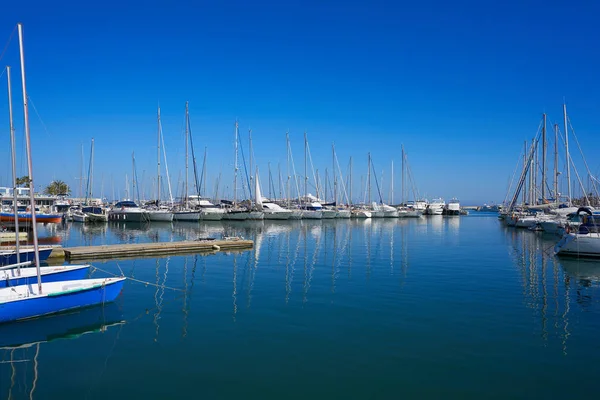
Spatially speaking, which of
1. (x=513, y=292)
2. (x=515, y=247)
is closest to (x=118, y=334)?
(x=513, y=292)

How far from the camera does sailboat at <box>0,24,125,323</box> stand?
48.5 feet

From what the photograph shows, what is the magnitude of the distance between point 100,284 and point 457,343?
1271cm

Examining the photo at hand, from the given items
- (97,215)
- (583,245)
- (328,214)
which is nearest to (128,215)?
(97,215)

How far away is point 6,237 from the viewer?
3888cm

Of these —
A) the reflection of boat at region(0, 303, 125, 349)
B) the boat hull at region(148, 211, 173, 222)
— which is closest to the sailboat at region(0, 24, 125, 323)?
the reflection of boat at region(0, 303, 125, 349)

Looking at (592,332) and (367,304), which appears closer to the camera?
(592,332)

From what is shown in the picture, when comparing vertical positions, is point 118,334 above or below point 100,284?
below

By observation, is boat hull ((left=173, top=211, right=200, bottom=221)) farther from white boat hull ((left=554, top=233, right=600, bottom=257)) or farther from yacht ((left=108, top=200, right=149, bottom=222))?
white boat hull ((left=554, top=233, right=600, bottom=257))

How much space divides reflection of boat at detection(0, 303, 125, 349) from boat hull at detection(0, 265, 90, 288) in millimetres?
3247

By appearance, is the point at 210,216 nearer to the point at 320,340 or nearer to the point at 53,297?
the point at 53,297

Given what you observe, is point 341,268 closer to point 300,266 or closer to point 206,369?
point 300,266

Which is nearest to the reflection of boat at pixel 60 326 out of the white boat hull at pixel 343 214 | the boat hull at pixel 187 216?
the boat hull at pixel 187 216

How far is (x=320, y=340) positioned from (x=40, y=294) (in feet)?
31.7

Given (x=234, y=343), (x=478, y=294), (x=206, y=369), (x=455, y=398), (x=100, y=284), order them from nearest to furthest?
(x=455, y=398) < (x=206, y=369) < (x=234, y=343) < (x=100, y=284) < (x=478, y=294)
